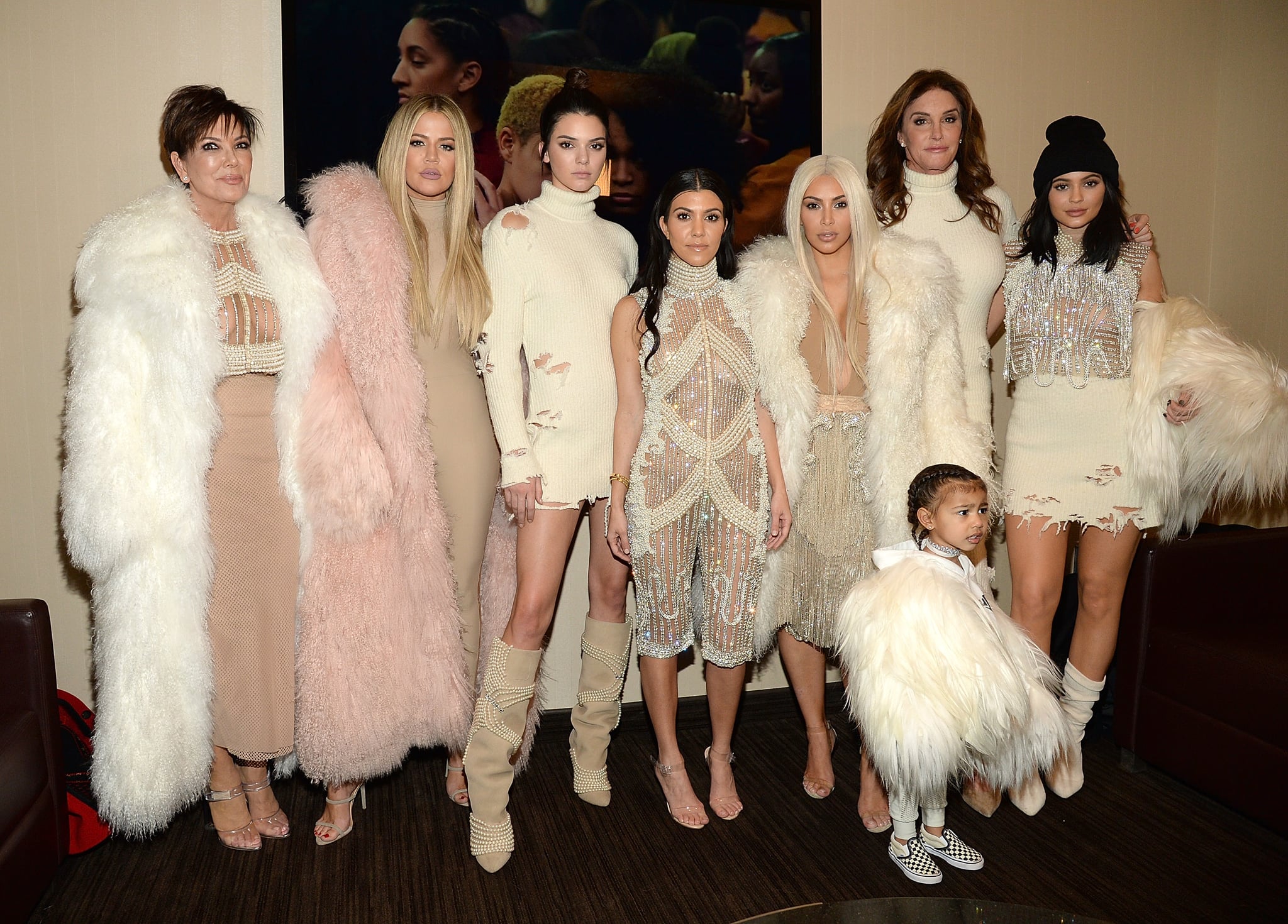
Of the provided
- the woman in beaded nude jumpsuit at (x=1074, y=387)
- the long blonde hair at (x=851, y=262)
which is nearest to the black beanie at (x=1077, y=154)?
the woman in beaded nude jumpsuit at (x=1074, y=387)

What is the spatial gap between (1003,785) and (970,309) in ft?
4.25

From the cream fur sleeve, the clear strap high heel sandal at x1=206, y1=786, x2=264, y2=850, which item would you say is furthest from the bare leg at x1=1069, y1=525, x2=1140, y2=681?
the cream fur sleeve

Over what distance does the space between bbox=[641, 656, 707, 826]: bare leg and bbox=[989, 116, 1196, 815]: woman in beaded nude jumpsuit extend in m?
0.89

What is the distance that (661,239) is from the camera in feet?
8.22

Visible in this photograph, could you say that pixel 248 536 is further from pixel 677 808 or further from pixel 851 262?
pixel 851 262

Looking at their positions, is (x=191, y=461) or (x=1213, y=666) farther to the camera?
(x=1213, y=666)

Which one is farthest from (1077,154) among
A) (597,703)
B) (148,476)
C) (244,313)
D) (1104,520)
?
(148,476)

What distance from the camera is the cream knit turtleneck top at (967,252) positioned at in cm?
272

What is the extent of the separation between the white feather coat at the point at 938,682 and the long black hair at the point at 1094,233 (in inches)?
41.1

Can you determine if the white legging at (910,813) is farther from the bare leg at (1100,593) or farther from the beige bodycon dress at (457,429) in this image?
the beige bodycon dress at (457,429)

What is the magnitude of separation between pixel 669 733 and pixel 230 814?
1189 millimetres

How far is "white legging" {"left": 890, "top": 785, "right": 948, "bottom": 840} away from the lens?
2.37 meters

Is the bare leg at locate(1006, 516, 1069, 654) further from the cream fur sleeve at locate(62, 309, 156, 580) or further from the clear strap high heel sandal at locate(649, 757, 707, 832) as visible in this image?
the cream fur sleeve at locate(62, 309, 156, 580)

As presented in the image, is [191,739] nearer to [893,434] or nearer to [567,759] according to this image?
[567,759]
